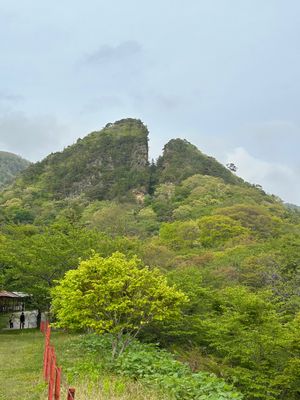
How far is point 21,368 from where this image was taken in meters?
14.6

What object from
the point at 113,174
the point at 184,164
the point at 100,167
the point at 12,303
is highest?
the point at 184,164

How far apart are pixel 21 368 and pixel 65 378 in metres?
4.41

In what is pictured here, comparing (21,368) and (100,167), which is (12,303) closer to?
(21,368)

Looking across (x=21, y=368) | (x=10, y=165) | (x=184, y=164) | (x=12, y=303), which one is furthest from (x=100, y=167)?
(x=21, y=368)

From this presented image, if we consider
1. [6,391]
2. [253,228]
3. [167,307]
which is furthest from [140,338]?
[253,228]

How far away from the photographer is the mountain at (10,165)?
543 ft

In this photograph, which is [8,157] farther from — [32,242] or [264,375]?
[264,375]

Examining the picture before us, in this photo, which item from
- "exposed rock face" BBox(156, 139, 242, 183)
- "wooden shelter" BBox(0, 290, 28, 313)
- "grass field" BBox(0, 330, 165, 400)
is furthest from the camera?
"exposed rock face" BBox(156, 139, 242, 183)

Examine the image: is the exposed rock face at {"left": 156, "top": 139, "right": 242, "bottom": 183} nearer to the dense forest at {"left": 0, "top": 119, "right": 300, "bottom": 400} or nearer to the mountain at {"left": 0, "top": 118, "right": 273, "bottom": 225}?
the mountain at {"left": 0, "top": 118, "right": 273, "bottom": 225}

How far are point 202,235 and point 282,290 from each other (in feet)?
97.1

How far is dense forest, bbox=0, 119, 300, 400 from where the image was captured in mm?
16562

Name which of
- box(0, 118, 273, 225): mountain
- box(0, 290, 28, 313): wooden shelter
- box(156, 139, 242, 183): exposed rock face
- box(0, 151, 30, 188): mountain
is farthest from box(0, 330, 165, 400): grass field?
box(0, 151, 30, 188): mountain

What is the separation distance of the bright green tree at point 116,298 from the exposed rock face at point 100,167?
87.1 m

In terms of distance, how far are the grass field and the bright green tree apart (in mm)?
1346
